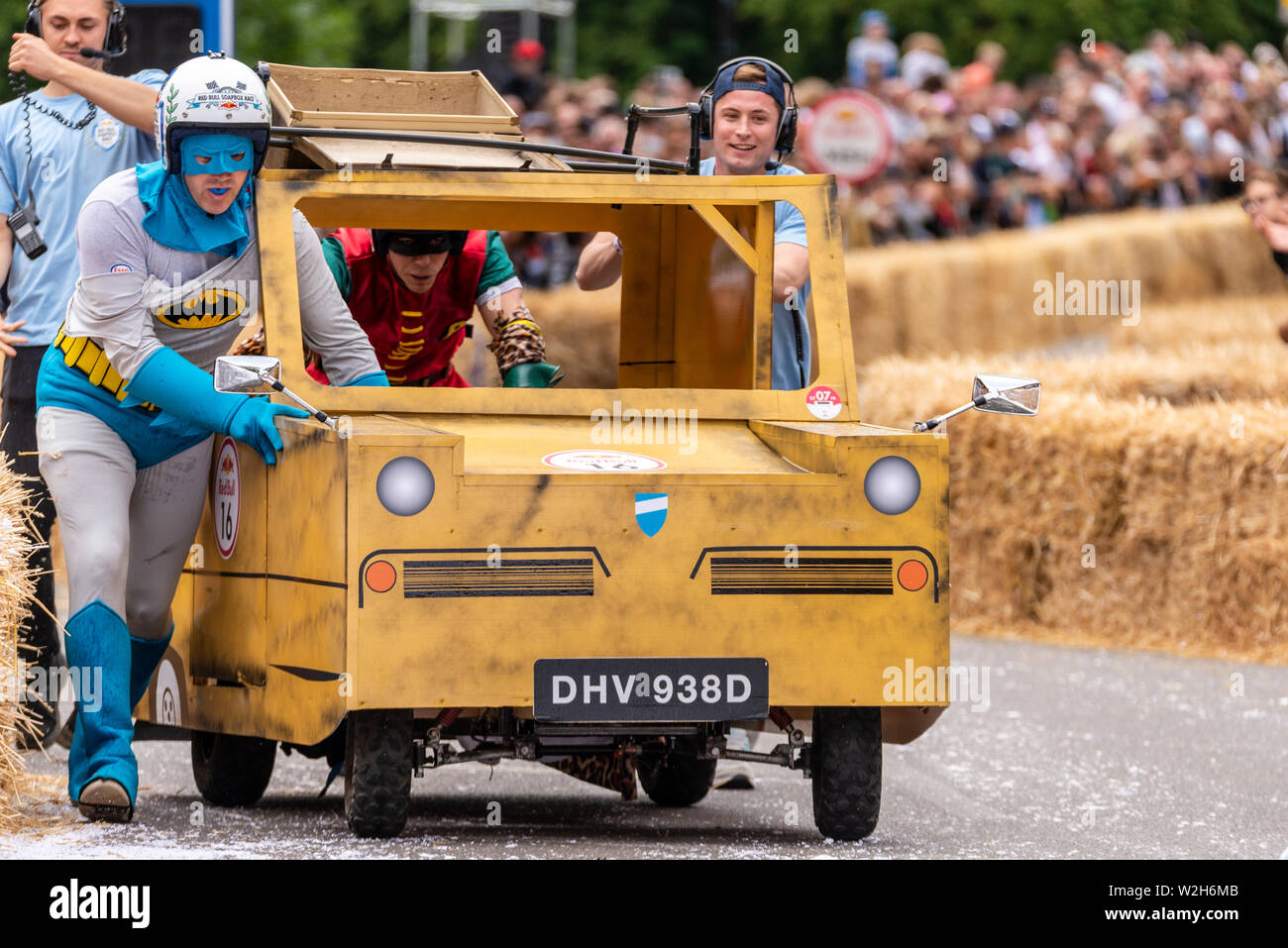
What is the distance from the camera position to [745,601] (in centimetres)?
621

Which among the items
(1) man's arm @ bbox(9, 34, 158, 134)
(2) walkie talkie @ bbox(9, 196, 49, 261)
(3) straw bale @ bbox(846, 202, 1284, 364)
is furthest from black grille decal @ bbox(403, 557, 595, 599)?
(3) straw bale @ bbox(846, 202, 1284, 364)

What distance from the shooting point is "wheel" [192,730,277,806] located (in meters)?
7.38

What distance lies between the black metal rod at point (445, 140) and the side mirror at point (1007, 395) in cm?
140

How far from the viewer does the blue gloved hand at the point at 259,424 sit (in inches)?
253

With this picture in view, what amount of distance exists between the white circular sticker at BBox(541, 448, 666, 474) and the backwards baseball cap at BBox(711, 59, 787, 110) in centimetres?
182

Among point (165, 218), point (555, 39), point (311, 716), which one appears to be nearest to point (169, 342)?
point (165, 218)

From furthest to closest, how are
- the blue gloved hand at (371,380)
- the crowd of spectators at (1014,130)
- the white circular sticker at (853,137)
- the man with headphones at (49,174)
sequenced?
the crowd of spectators at (1014,130) → the white circular sticker at (853,137) → the man with headphones at (49,174) → the blue gloved hand at (371,380)

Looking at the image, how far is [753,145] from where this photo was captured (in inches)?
309

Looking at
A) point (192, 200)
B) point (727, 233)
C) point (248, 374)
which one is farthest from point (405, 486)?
point (727, 233)

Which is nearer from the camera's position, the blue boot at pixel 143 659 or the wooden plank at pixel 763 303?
the blue boot at pixel 143 659

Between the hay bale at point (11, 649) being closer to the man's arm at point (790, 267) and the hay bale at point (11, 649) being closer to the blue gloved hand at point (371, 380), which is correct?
the blue gloved hand at point (371, 380)

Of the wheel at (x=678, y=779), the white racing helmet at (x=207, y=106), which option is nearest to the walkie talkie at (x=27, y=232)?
the white racing helmet at (x=207, y=106)

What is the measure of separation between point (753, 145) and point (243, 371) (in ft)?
7.90

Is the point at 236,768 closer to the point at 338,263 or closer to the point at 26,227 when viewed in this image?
the point at 338,263
